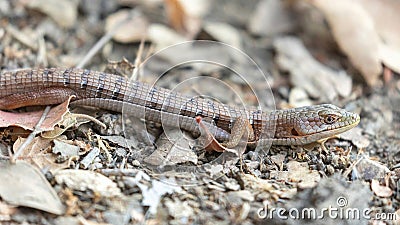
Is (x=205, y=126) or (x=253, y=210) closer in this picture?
(x=253, y=210)

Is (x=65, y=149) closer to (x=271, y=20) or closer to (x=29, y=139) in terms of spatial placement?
(x=29, y=139)

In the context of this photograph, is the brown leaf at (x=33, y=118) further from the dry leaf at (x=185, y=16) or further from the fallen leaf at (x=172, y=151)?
the dry leaf at (x=185, y=16)

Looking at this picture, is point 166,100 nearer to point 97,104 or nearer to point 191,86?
point 97,104

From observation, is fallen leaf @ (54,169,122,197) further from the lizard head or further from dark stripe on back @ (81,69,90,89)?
the lizard head

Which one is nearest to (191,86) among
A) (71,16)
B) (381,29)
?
(71,16)

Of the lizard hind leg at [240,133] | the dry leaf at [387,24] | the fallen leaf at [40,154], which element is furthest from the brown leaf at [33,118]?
the dry leaf at [387,24]

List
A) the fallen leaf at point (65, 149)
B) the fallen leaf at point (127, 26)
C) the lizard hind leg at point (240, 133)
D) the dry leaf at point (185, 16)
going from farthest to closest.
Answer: the dry leaf at point (185, 16) → the fallen leaf at point (127, 26) → the lizard hind leg at point (240, 133) → the fallen leaf at point (65, 149)

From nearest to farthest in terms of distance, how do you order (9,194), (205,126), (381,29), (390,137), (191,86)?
(9,194)
(205,126)
(390,137)
(191,86)
(381,29)

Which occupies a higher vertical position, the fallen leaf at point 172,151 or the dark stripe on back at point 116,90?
the dark stripe on back at point 116,90
